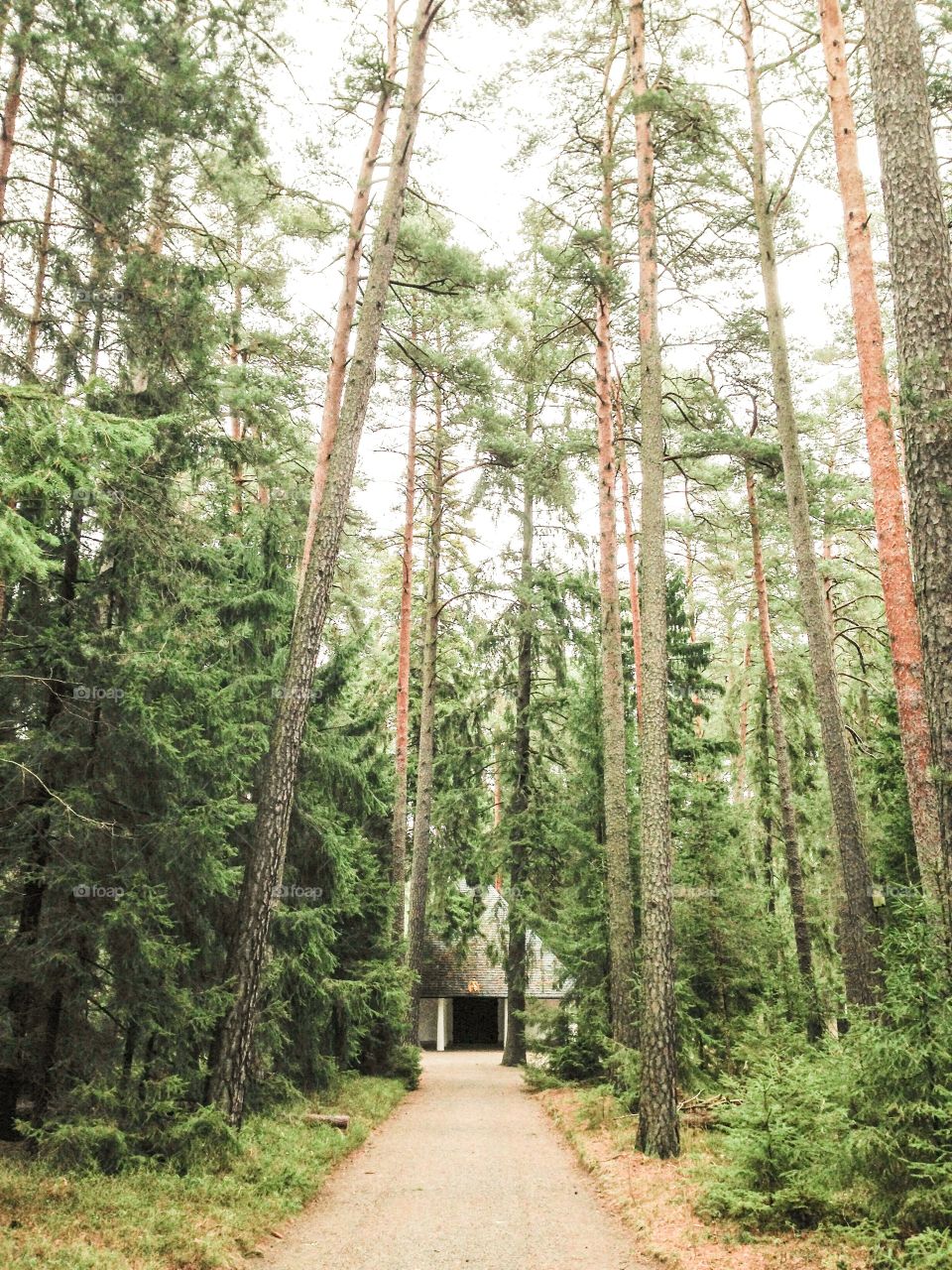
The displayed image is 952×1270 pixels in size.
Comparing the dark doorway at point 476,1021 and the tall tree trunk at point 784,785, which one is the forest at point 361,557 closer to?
the tall tree trunk at point 784,785

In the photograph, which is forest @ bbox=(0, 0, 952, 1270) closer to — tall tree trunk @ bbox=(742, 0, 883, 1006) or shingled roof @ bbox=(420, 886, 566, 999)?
tall tree trunk @ bbox=(742, 0, 883, 1006)

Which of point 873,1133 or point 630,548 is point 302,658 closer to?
point 873,1133

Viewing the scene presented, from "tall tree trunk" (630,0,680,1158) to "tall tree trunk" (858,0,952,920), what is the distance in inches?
106

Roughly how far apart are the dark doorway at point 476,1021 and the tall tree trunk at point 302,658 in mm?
25772

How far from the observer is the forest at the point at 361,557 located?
6.23 m

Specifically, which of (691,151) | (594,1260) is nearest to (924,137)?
(691,151)

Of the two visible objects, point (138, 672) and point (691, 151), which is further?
point (691, 151)

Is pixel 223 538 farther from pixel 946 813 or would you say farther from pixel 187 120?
pixel 946 813

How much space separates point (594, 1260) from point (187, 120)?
33.0 feet

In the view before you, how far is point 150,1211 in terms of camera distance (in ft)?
19.4

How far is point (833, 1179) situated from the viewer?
562 centimetres
